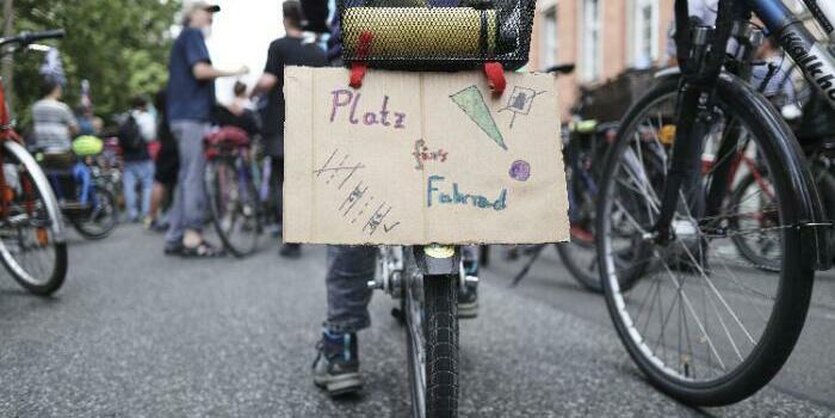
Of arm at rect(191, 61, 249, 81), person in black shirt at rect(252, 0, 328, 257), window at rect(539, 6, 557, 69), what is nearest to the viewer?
person in black shirt at rect(252, 0, 328, 257)

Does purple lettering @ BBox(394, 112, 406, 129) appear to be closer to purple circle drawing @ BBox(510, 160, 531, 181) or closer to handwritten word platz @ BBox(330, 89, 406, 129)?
handwritten word platz @ BBox(330, 89, 406, 129)

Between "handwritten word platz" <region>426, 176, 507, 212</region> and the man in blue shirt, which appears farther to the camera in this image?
the man in blue shirt

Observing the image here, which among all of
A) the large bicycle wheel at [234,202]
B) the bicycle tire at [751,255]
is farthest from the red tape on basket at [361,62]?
the large bicycle wheel at [234,202]

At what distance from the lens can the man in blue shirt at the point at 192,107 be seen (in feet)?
18.0

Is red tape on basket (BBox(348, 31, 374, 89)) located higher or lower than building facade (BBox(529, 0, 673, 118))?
lower

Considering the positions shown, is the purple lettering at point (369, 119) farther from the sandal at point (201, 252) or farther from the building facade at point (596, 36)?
the building facade at point (596, 36)

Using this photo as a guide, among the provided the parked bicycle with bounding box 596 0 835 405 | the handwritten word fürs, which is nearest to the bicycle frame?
the parked bicycle with bounding box 596 0 835 405

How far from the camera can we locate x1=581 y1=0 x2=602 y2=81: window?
49.2 feet

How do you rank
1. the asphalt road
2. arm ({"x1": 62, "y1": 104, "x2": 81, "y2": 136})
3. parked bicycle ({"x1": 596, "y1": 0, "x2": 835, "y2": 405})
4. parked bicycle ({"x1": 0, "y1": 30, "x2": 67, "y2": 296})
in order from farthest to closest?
1. arm ({"x1": 62, "y1": 104, "x2": 81, "y2": 136})
2. parked bicycle ({"x1": 0, "y1": 30, "x2": 67, "y2": 296})
3. the asphalt road
4. parked bicycle ({"x1": 596, "y1": 0, "x2": 835, "y2": 405})

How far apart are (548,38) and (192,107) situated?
1371cm

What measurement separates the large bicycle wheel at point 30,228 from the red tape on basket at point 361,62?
240 centimetres

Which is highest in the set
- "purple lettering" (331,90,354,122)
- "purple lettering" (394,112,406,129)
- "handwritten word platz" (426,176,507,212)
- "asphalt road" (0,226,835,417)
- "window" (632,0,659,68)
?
"window" (632,0,659,68)

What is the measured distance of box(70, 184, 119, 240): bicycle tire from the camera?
724cm

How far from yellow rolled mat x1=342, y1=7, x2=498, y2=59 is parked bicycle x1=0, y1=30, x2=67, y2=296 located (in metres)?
2.46
